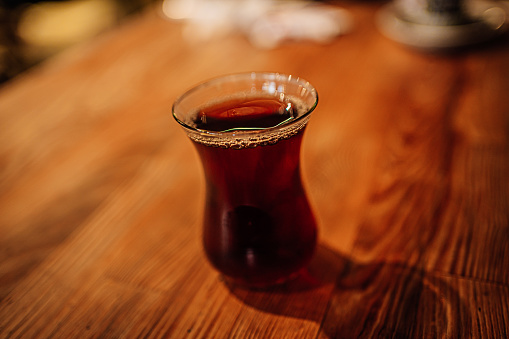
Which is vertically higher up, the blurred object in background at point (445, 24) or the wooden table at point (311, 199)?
the blurred object in background at point (445, 24)

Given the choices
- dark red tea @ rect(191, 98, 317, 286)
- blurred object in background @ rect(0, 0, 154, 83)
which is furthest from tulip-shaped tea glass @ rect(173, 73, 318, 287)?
blurred object in background @ rect(0, 0, 154, 83)

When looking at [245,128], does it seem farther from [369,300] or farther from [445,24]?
[445,24]

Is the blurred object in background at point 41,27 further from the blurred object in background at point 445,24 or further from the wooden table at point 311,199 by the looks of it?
the blurred object in background at point 445,24

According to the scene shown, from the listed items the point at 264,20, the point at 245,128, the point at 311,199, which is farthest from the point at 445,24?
the point at 245,128

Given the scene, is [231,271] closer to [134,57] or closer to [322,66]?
[322,66]

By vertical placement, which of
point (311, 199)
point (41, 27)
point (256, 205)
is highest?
point (256, 205)

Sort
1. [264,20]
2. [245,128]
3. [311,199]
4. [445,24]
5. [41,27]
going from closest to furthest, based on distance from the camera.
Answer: [245,128] → [311,199] → [445,24] → [264,20] → [41,27]

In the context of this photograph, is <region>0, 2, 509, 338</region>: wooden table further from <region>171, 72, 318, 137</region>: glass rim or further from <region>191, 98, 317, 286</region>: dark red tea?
<region>171, 72, 318, 137</region>: glass rim

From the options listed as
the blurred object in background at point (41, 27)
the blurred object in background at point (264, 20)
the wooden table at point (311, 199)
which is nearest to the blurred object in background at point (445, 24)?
the wooden table at point (311, 199)
